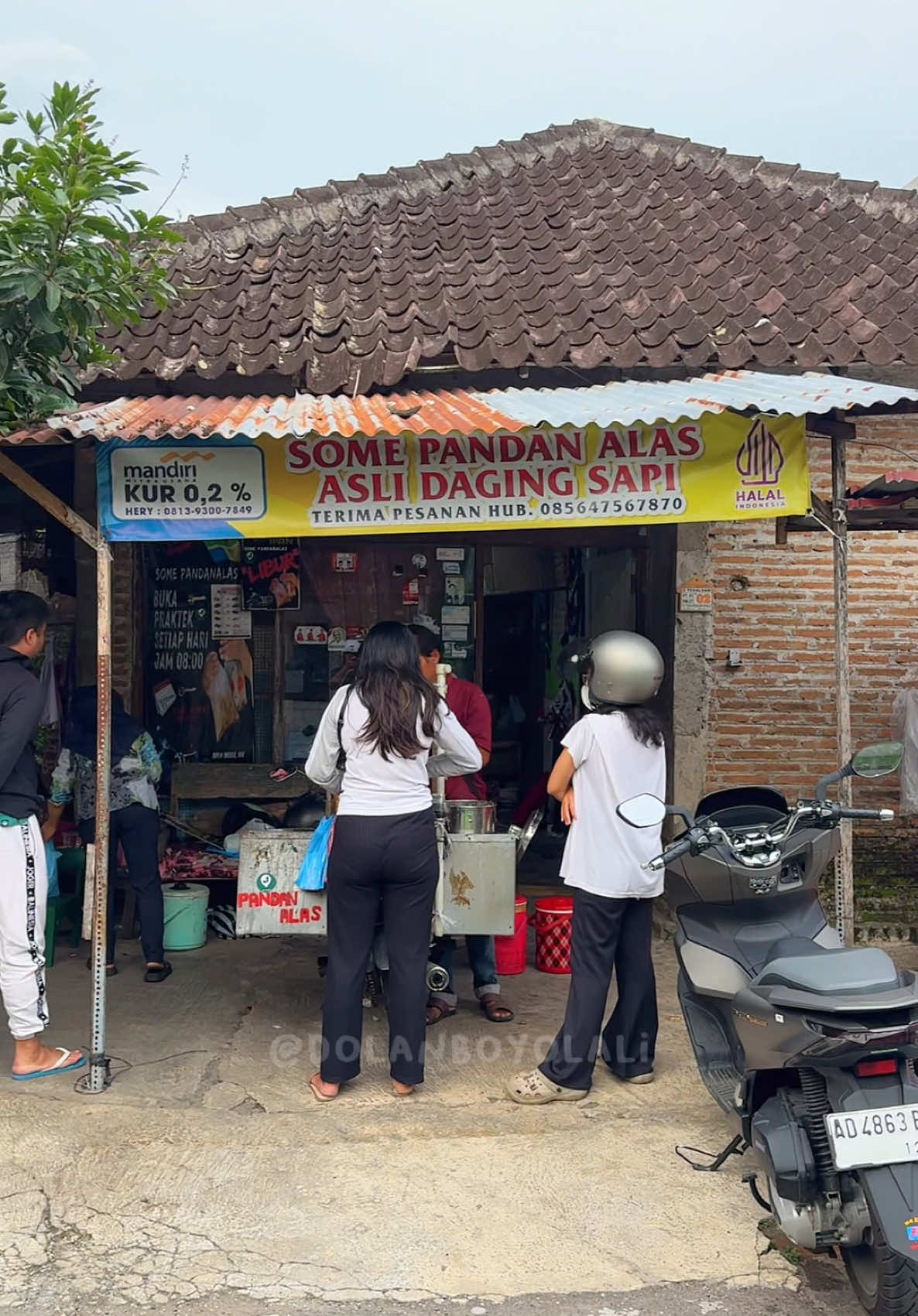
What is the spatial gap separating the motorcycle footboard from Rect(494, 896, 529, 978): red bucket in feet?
10.5

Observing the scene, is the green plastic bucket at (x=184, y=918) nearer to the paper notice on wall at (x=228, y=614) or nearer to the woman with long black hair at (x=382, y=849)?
the paper notice on wall at (x=228, y=614)

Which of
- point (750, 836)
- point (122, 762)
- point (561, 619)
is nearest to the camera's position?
point (750, 836)

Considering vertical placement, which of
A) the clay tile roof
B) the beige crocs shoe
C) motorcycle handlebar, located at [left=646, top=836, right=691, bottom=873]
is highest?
the clay tile roof

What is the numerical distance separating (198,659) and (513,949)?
113 inches

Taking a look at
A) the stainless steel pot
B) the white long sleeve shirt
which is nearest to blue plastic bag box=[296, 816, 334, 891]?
the white long sleeve shirt

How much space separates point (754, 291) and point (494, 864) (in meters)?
4.09

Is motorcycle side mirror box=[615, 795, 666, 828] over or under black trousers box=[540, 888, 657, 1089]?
over

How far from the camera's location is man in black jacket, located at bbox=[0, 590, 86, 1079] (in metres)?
4.48

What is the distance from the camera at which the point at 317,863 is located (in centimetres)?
494

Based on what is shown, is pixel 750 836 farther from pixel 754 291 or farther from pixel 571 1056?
pixel 754 291

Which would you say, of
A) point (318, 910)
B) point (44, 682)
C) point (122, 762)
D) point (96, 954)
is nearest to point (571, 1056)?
point (318, 910)

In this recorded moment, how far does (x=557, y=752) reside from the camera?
8664 millimetres

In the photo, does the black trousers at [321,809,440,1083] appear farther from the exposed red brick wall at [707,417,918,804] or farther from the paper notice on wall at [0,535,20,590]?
the paper notice on wall at [0,535,20,590]

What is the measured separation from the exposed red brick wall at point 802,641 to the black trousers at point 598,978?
8.61 ft
